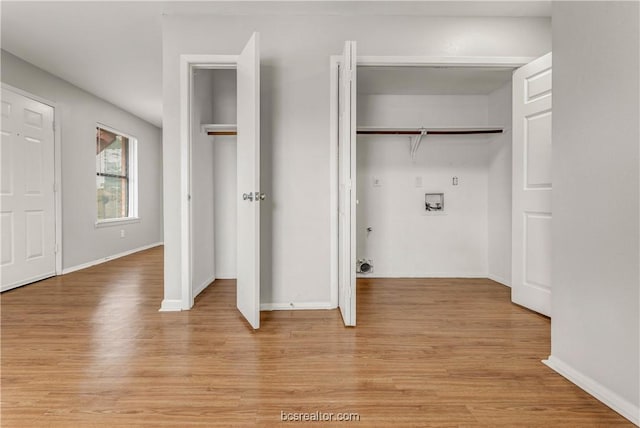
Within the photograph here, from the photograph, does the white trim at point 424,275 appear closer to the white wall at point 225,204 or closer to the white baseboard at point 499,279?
the white baseboard at point 499,279

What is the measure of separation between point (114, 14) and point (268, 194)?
193 centimetres

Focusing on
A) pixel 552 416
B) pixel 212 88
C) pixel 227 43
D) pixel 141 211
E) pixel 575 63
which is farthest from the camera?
pixel 141 211

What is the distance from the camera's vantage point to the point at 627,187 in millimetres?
1437

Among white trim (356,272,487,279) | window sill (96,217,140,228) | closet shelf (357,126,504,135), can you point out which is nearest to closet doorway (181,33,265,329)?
closet shelf (357,126,504,135)

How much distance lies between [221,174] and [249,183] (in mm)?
1632

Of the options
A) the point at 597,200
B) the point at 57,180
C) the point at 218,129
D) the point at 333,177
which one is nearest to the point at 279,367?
the point at 333,177

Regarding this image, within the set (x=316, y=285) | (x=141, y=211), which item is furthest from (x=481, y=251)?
(x=141, y=211)

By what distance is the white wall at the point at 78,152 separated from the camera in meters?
3.85

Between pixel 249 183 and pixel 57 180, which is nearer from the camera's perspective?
pixel 249 183

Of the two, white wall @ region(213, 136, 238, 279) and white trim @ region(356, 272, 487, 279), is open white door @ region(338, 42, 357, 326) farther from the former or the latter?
white wall @ region(213, 136, 238, 279)

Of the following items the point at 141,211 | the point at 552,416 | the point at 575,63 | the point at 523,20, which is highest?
the point at 523,20

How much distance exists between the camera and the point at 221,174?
398cm

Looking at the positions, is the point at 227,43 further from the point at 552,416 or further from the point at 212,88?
the point at 552,416

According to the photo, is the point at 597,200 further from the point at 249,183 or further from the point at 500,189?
the point at 500,189
